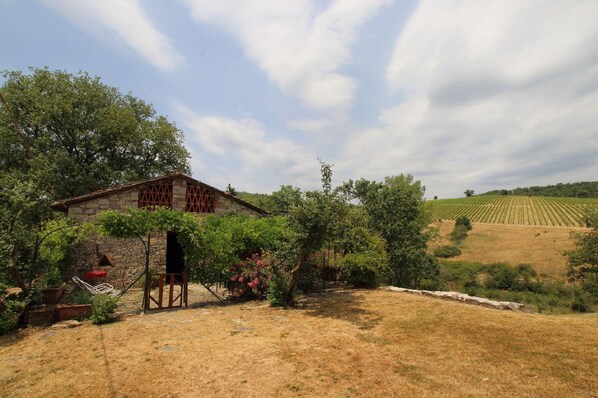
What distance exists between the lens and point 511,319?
7562 millimetres

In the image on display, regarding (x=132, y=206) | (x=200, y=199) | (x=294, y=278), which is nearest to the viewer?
(x=294, y=278)

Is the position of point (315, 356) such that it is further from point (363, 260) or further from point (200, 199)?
point (200, 199)

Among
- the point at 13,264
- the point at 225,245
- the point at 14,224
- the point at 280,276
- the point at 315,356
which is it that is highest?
the point at 14,224

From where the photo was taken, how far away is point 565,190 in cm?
9600

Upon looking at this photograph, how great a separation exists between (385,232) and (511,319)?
13.2 meters

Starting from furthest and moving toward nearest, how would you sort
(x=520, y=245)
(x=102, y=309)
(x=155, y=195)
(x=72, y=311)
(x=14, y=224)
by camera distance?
(x=520, y=245)
(x=155, y=195)
(x=72, y=311)
(x=102, y=309)
(x=14, y=224)

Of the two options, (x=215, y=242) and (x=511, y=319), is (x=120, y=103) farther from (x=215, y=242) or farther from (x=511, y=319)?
(x=511, y=319)

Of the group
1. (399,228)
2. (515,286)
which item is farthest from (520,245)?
(399,228)

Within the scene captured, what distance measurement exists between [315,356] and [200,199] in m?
11.7

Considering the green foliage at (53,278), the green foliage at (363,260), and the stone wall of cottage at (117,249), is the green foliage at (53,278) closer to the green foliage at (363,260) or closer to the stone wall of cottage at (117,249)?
the stone wall of cottage at (117,249)

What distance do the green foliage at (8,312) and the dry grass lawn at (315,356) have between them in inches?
16.2

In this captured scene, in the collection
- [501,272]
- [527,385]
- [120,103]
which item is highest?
[120,103]

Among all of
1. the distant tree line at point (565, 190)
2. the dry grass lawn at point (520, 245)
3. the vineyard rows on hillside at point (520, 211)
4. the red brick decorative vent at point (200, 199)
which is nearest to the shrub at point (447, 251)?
the dry grass lawn at point (520, 245)

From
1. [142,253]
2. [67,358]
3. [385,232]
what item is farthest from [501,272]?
[67,358]
